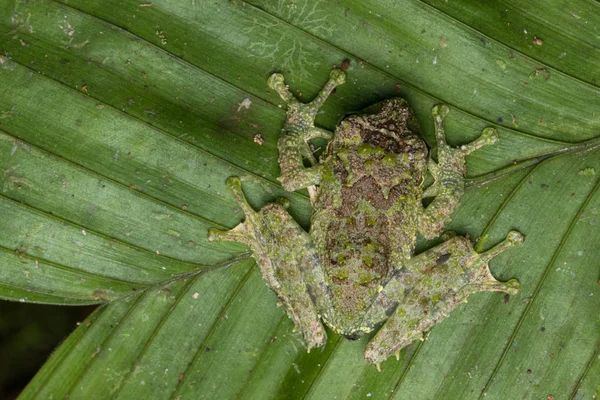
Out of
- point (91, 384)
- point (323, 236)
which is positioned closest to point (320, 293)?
point (323, 236)

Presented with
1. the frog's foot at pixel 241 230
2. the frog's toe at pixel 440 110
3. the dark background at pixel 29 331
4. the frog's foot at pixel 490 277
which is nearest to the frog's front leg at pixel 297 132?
the frog's foot at pixel 241 230

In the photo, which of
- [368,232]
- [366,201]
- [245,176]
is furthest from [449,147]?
[245,176]

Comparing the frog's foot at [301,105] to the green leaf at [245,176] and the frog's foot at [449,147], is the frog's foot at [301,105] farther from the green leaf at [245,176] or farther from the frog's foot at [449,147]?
the frog's foot at [449,147]

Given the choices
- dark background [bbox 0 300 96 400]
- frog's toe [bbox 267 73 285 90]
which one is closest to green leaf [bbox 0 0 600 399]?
frog's toe [bbox 267 73 285 90]

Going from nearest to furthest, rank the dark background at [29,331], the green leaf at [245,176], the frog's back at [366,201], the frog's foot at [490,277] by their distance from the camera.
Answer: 1. the frog's back at [366,201]
2. the green leaf at [245,176]
3. the frog's foot at [490,277]
4. the dark background at [29,331]

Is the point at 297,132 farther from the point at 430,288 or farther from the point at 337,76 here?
the point at 430,288

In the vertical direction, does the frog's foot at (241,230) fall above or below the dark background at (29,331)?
above
